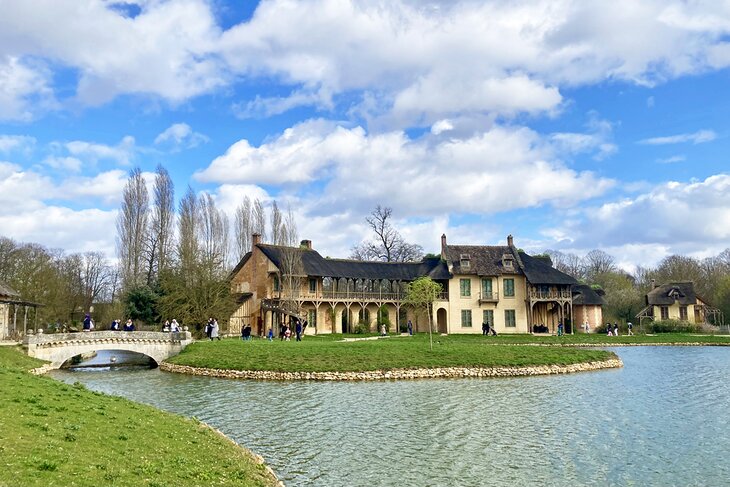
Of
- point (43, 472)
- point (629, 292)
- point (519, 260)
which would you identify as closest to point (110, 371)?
point (43, 472)

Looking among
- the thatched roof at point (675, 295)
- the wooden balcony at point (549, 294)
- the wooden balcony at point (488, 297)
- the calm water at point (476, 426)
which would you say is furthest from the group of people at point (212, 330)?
the thatched roof at point (675, 295)

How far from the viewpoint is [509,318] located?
54.7m

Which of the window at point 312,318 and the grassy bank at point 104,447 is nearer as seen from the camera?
the grassy bank at point 104,447

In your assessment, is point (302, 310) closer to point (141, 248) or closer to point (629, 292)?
point (141, 248)

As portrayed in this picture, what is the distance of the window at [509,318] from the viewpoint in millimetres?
54500

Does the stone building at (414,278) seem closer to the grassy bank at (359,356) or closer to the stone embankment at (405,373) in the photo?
the grassy bank at (359,356)

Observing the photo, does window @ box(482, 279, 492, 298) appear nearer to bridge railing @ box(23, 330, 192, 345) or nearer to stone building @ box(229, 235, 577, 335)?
stone building @ box(229, 235, 577, 335)

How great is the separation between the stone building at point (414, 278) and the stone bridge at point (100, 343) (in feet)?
48.2

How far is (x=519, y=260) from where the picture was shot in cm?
5562

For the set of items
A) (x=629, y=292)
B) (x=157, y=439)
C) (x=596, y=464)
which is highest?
(x=629, y=292)

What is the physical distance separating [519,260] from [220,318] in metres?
27.6

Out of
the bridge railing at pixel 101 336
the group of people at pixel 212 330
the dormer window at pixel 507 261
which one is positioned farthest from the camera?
the dormer window at pixel 507 261

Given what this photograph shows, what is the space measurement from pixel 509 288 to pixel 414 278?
875 centimetres

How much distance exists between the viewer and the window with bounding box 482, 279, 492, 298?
179 ft
